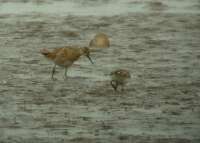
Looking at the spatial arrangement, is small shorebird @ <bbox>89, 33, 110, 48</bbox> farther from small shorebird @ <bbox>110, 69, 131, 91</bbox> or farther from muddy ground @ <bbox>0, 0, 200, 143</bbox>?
small shorebird @ <bbox>110, 69, 131, 91</bbox>

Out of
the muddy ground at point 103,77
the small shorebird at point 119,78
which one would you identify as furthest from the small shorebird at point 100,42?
the small shorebird at point 119,78

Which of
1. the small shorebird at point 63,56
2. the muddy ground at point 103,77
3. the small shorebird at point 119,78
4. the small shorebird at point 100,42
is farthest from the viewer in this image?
the small shorebird at point 100,42

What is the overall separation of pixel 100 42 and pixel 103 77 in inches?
63.5

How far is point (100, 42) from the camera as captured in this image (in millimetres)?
10648

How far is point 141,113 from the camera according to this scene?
7754mm

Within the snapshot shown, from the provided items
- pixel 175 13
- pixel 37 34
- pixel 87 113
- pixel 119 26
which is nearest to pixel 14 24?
pixel 37 34

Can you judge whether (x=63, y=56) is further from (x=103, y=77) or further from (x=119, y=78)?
(x=119, y=78)

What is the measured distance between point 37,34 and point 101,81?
279cm

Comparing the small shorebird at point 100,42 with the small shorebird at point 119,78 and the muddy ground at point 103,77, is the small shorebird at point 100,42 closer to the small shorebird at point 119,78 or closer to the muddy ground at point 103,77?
the muddy ground at point 103,77

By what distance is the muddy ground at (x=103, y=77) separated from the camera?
7.26 metres

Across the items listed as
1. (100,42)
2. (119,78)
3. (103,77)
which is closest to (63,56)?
(103,77)

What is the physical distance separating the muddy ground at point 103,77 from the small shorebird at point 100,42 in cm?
15

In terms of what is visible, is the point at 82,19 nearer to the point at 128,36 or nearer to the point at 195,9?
the point at 128,36

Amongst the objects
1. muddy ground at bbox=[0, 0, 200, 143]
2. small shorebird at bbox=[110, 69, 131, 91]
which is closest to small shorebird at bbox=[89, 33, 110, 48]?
muddy ground at bbox=[0, 0, 200, 143]
